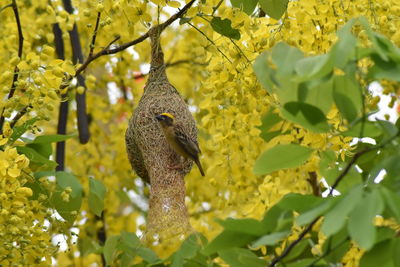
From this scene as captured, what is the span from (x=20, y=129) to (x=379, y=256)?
65.8 inches

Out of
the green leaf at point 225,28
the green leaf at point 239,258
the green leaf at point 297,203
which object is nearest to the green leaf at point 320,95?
the green leaf at point 297,203

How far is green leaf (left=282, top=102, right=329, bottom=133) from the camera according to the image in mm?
1991

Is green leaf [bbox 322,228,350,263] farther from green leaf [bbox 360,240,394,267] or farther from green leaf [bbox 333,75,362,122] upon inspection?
green leaf [bbox 333,75,362,122]

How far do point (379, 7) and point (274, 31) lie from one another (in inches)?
18.4

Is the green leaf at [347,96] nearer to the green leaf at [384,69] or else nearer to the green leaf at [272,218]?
the green leaf at [384,69]

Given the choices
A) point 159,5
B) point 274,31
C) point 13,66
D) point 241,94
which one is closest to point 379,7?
point 274,31

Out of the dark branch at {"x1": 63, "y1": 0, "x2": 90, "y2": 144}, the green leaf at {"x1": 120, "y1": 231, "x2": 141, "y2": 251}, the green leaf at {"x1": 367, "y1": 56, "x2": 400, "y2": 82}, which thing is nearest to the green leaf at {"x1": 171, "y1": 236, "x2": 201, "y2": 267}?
the green leaf at {"x1": 120, "y1": 231, "x2": 141, "y2": 251}

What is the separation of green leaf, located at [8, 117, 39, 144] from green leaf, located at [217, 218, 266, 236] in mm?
1233

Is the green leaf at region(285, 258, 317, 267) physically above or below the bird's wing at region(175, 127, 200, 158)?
above

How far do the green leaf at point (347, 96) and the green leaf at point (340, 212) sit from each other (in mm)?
231

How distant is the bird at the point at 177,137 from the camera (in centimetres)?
345

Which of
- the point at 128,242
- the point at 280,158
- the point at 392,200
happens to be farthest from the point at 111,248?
the point at 392,200

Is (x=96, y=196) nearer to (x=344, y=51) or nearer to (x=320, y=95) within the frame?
(x=320, y=95)

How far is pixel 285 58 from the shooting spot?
1954 mm
